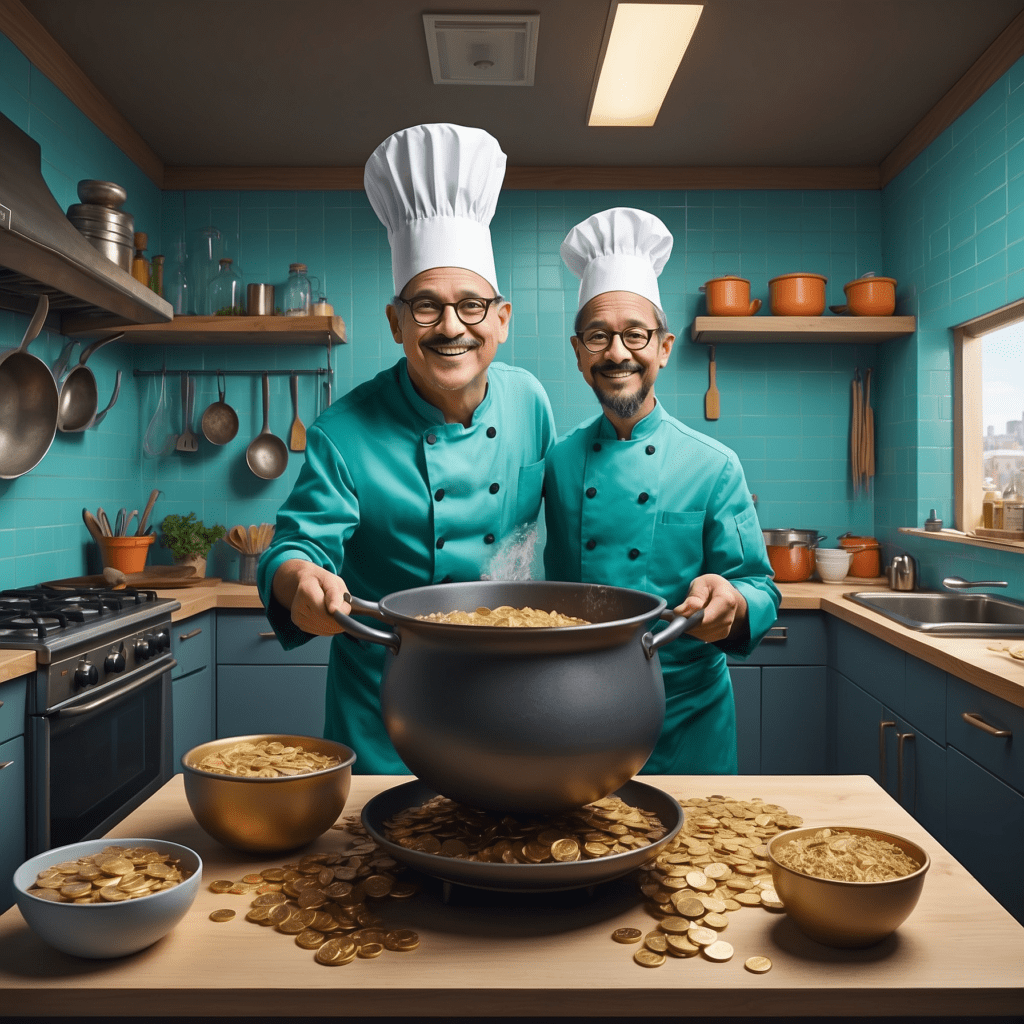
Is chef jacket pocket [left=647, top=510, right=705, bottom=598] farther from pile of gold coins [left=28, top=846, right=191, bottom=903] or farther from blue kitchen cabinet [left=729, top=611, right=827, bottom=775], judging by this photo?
blue kitchen cabinet [left=729, top=611, right=827, bottom=775]

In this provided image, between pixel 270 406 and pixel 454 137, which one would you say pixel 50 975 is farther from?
pixel 270 406

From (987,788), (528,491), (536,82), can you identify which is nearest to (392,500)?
(528,491)

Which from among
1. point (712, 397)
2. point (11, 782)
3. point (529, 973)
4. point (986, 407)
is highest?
point (712, 397)

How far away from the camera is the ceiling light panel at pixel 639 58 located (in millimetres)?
2389

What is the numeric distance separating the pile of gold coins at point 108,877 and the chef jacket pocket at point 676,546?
3.63ft

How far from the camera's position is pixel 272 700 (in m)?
3.28

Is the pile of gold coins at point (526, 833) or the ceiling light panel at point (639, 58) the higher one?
the ceiling light panel at point (639, 58)

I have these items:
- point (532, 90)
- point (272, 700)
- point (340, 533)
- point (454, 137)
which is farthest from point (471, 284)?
point (272, 700)

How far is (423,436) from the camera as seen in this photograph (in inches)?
61.7

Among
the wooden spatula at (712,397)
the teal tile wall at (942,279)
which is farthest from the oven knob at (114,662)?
the teal tile wall at (942,279)

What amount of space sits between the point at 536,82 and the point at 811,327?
1.46m

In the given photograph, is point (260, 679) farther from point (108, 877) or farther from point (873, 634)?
point (108, 877)

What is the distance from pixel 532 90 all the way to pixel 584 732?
9.48 feet

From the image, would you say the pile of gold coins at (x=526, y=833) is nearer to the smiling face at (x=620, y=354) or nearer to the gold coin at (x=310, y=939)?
the gold coin at (x=310, y=939)
